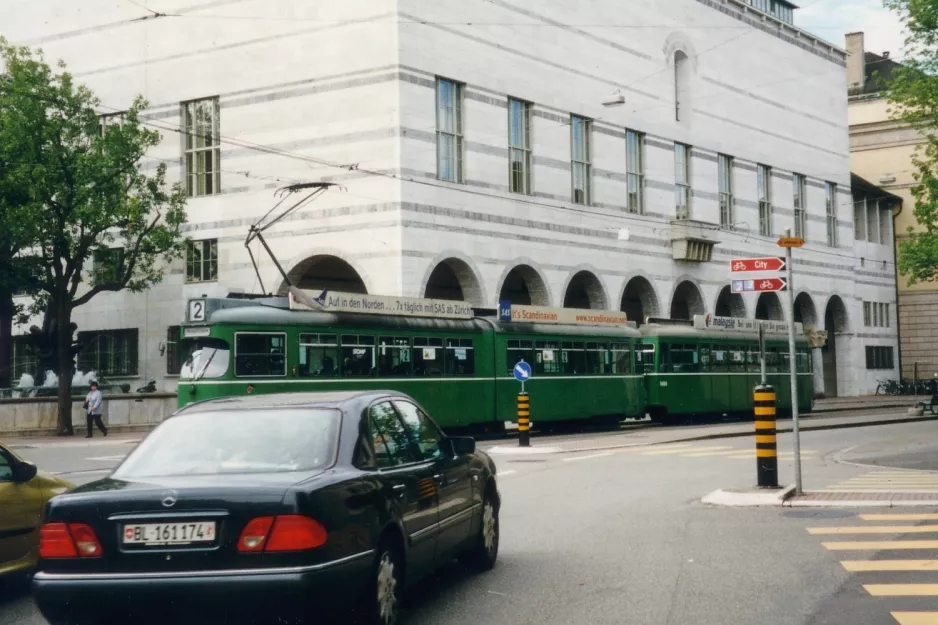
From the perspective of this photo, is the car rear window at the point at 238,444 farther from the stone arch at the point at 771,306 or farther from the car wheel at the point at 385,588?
the stone arch at the point at 771,306

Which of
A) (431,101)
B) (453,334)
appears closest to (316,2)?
(431,101)

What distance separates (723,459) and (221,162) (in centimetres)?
2363

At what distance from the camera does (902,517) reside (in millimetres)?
12625

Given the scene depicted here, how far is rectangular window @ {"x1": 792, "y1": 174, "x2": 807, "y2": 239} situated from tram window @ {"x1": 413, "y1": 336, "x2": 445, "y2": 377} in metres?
33.3

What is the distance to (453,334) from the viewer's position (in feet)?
96.8

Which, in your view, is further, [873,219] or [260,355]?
[873,219]

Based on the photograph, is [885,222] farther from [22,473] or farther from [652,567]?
[22,473]

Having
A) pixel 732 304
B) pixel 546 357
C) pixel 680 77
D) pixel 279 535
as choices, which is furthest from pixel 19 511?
pixel 732 304

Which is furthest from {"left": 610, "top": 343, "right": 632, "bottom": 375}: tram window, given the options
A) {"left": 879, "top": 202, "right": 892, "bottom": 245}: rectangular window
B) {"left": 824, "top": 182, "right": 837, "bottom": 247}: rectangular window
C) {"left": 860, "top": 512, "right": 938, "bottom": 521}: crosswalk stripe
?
{"left": 879, "top": 202, "right": 892, "bottom": 245}: rectangular window

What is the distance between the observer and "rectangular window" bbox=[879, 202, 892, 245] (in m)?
69.9

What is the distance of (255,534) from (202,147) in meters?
36.7

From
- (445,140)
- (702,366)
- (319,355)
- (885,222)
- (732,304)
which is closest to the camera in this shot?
(319,355)

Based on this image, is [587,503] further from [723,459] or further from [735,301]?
[735,301]

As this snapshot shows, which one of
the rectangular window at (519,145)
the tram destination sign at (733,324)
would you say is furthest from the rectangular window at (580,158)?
the tram destination sign at (733,324)
